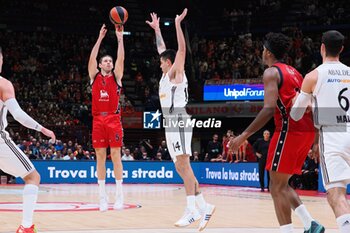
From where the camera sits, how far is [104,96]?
10094 millimetres

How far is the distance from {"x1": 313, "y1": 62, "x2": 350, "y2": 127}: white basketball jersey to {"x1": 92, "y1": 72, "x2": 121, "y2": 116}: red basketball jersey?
4949 millimetres

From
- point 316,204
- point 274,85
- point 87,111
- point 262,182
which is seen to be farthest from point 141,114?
point 274,85

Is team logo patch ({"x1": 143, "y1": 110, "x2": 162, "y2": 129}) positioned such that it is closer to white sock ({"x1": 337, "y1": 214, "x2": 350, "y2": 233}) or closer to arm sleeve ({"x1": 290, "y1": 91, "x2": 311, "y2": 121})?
arm sleeve ({"x1": 290, "y1": 91, "x2": 311, "y2": 121})

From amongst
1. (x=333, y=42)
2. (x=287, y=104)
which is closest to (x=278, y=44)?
(x=287, y=104)

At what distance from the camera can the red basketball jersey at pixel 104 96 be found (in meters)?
10.1

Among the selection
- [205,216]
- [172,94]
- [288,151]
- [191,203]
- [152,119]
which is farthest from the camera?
[152,119]

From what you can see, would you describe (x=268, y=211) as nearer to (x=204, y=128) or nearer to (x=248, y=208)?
(x=248, y=208)

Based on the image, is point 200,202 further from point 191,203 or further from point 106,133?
point 106,133

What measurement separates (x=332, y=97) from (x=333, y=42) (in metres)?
0.48

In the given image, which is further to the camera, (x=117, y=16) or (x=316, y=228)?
(x=117, y=16)

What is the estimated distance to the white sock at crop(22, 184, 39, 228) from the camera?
6.84 meters

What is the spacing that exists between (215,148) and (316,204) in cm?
887

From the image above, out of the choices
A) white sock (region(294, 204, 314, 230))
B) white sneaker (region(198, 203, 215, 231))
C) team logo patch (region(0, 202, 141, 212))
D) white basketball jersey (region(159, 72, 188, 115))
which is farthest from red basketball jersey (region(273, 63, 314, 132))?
team logo patch (region(0, 202, 141, 212))

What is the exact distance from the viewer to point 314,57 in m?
25.1
